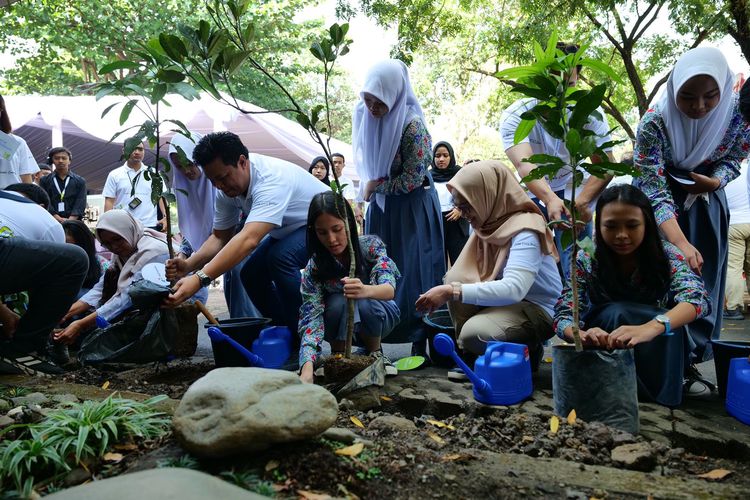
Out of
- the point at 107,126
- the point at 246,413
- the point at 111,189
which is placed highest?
the point at 107,126

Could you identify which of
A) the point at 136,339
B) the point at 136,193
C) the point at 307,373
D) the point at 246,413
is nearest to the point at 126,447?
the point at 246,413

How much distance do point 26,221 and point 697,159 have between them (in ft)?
11.8

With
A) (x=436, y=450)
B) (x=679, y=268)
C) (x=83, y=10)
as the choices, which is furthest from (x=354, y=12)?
(x=83, y=10)

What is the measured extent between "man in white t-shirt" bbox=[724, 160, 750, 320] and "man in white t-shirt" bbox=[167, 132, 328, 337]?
408 cm

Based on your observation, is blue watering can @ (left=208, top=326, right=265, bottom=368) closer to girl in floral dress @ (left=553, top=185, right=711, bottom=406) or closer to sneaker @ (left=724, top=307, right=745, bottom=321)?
girl in floral dress @ (left=553, top=185, right=711, bottom=406)

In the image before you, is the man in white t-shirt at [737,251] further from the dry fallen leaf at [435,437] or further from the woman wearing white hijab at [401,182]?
the dry fallen leaf at [435,437]

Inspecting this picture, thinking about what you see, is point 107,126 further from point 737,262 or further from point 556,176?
point 737,262

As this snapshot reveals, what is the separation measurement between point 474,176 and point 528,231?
368 millimetres

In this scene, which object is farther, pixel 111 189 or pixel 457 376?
pixel 111 189

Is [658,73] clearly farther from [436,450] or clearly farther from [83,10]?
[83,10]

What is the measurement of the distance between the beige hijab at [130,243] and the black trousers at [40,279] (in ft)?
1.31

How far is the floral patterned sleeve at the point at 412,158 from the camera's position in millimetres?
3480

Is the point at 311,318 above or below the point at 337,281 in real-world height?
below

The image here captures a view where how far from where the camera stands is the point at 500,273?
2.86m
